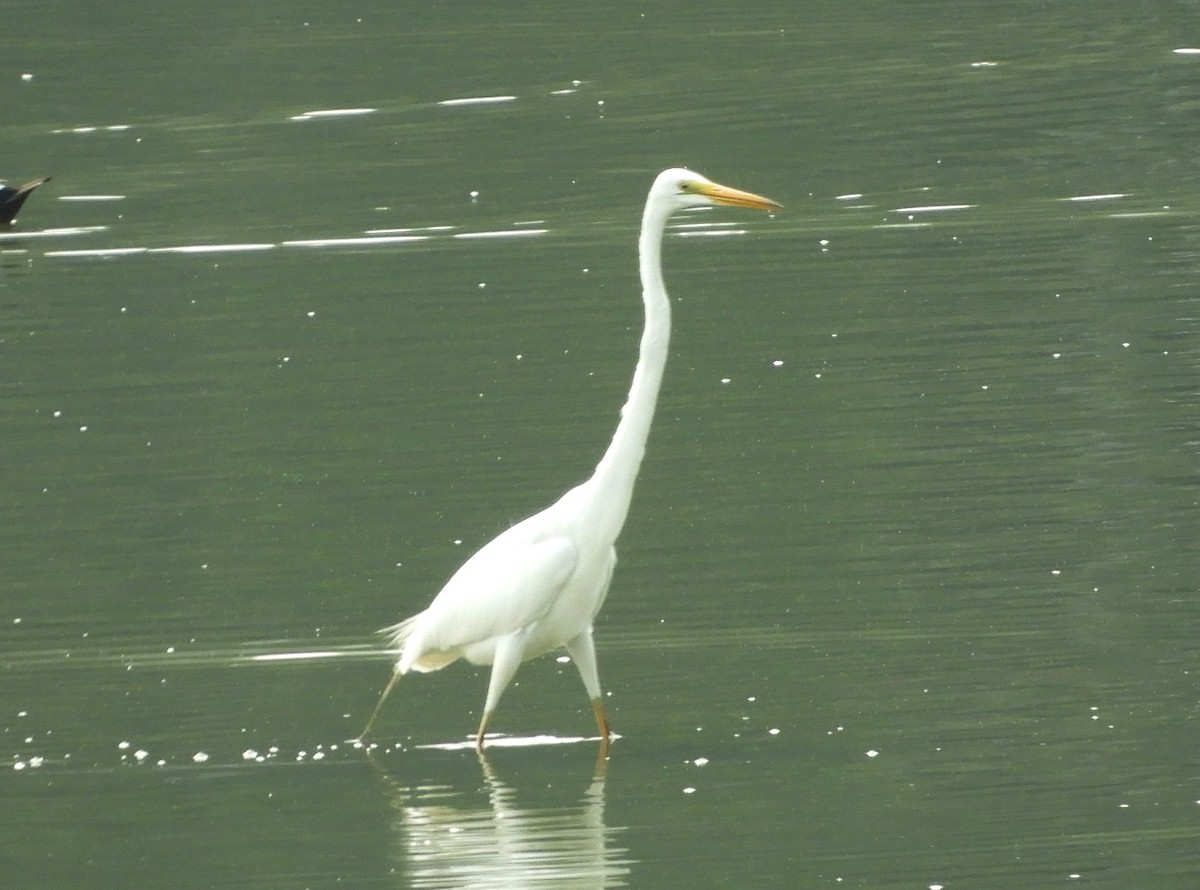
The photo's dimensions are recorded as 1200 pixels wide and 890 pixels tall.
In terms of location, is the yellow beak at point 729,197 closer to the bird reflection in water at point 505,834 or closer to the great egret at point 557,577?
the great egret at point 557,577

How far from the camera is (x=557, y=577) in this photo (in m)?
8.33

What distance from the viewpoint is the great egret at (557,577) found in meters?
8.34

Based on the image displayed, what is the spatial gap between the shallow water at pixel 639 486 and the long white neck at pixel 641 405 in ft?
2.54

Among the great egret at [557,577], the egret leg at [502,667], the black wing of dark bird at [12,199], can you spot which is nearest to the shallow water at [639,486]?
the egret leg at [502,667]

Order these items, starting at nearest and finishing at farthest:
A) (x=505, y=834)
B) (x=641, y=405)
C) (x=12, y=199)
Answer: (x=505, y=834) < (x=641, y=405) < (x=12, y=199)

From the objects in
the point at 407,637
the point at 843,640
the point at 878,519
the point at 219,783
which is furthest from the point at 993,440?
the point at 219,783

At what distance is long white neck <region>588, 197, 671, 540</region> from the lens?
8.51m

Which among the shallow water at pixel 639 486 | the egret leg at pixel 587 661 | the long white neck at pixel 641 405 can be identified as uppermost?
the long white neck at pixel 641 405

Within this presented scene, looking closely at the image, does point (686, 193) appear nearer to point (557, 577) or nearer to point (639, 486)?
point (557, 577)

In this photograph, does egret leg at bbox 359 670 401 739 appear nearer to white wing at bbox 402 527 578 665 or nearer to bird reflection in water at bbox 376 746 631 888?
white wing at bbox 402 527 578 665

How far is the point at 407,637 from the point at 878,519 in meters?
2.79

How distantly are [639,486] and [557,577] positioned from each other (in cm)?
355

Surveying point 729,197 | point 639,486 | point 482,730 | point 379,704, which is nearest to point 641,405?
point 729,197

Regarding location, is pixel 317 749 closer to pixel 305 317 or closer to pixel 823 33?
pixel 305 317
